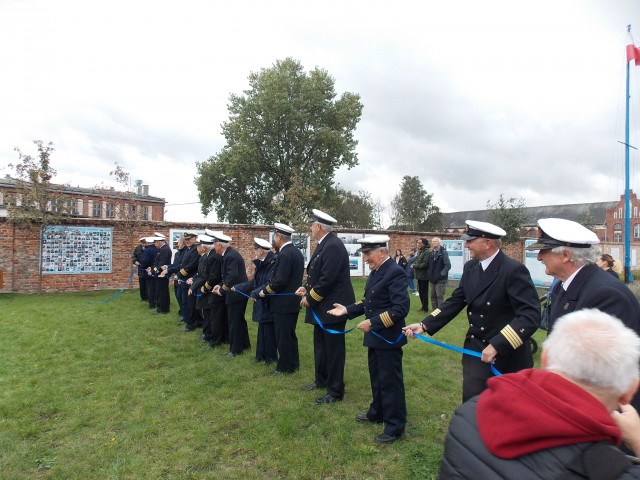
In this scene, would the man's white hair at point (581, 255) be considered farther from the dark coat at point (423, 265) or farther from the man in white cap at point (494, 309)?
the dark coat at point (423, 265)

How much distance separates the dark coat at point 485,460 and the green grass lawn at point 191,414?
243 cm

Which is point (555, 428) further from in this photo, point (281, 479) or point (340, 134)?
point (340, 134)

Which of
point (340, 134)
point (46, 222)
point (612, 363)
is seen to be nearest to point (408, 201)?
point (340, 134)

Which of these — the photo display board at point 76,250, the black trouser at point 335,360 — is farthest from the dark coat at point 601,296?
the photo display board at point 76,250

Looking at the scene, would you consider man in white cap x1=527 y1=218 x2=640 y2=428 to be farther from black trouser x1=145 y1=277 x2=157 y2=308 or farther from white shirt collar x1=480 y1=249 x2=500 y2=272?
black trouser x1=145 y1=277 x2=157 y2=308

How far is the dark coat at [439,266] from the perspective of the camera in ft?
34.5

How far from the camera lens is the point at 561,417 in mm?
1154

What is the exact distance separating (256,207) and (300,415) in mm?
29228

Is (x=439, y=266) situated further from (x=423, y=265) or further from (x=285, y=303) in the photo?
(x=285, y=303)

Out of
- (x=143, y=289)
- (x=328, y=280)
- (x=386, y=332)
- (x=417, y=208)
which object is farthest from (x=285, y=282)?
(x=417, y=208)

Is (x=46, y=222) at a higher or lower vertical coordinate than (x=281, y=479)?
higher

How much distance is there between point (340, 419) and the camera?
4496mm

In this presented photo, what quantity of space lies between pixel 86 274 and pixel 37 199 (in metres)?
3.13

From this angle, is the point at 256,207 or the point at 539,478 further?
the point at 256,207
